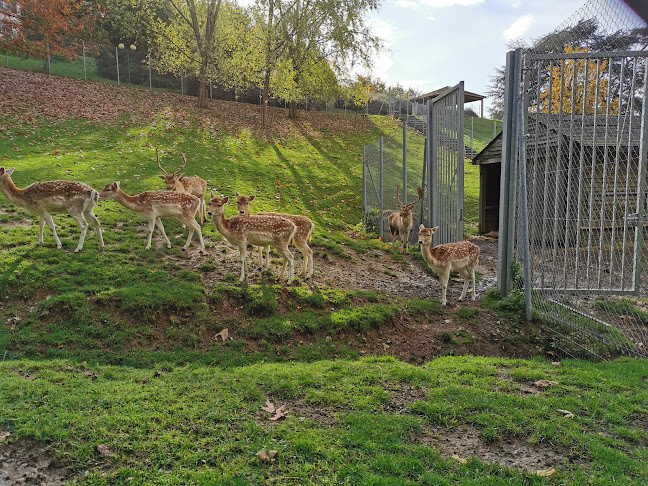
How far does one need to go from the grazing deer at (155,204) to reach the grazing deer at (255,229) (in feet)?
3.73

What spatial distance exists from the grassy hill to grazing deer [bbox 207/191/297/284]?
713mm

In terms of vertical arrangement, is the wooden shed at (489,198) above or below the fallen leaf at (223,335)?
above

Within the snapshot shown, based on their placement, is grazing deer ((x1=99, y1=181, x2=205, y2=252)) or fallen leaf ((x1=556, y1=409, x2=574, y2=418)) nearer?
fallen leaf ((x1=556, y1=409, x2=574, y2=418))

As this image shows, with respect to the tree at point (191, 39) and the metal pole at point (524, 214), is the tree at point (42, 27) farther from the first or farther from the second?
the metal pole at point (524, 214)

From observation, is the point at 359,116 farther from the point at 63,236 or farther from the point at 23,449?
the point at 23,449

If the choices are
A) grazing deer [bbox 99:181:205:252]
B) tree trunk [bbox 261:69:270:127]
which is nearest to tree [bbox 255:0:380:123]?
tree trunk [bbox 261:69:270:127]

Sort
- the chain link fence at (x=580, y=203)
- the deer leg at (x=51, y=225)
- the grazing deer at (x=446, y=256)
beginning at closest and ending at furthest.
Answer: the chain link fence at (x=580, y=203), the grazing deer at (x=446, y=256), the deer leg at (x=51, y=225)

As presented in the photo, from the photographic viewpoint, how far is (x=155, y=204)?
948 cm

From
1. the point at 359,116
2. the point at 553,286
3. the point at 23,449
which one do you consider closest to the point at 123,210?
the point at 23,449

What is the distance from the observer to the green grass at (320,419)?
154 inches

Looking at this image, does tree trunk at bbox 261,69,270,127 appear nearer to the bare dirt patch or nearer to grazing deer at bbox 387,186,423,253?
grazing deer at bbox 387,186,423,253

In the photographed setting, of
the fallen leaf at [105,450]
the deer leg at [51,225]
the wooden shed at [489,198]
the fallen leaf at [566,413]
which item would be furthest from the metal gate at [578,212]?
the wooden shed at [489,198]

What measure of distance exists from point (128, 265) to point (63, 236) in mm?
2153

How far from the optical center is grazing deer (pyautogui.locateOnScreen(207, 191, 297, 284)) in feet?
28.4
